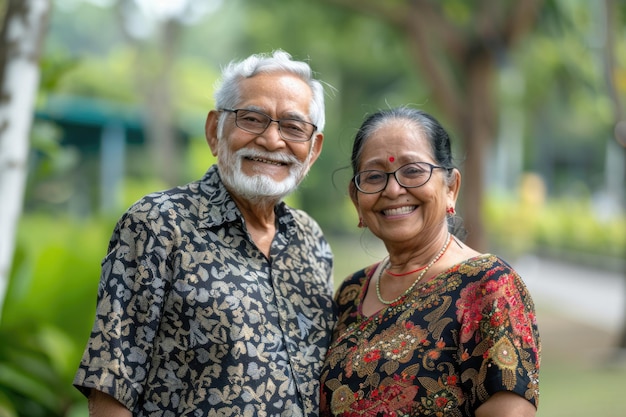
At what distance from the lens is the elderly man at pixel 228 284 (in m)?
2.53

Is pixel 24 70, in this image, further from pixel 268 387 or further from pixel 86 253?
pixel 86 253

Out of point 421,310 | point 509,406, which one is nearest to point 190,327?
point 421,310

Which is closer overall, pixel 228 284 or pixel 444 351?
pixel 444 351

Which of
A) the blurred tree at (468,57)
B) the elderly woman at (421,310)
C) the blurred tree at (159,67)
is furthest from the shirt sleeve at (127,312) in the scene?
the blurred tree at (159,67)

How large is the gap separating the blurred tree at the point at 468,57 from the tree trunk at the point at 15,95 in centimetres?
709

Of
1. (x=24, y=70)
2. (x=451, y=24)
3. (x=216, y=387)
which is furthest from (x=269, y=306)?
(x=451, y=24)

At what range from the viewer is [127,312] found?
252 centimetres

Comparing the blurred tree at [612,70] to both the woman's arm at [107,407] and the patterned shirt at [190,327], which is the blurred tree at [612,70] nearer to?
the patterned shirt at [190,327]

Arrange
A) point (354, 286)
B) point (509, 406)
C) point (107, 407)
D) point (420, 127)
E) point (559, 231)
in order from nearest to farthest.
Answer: point (509, 406)
point (107, 407)
point (420, 127)
point (354, 286)
point (559, 231)

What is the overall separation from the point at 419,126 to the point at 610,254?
20.5m

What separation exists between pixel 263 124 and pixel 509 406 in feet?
4.05

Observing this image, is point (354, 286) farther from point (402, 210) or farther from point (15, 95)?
point (15, 95)

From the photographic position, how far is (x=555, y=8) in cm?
1077

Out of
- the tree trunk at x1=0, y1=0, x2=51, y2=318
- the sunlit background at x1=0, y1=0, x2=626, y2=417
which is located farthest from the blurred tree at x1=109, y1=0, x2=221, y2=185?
the tree trunk at x1=0, y1=0, x2=51, y2=318
